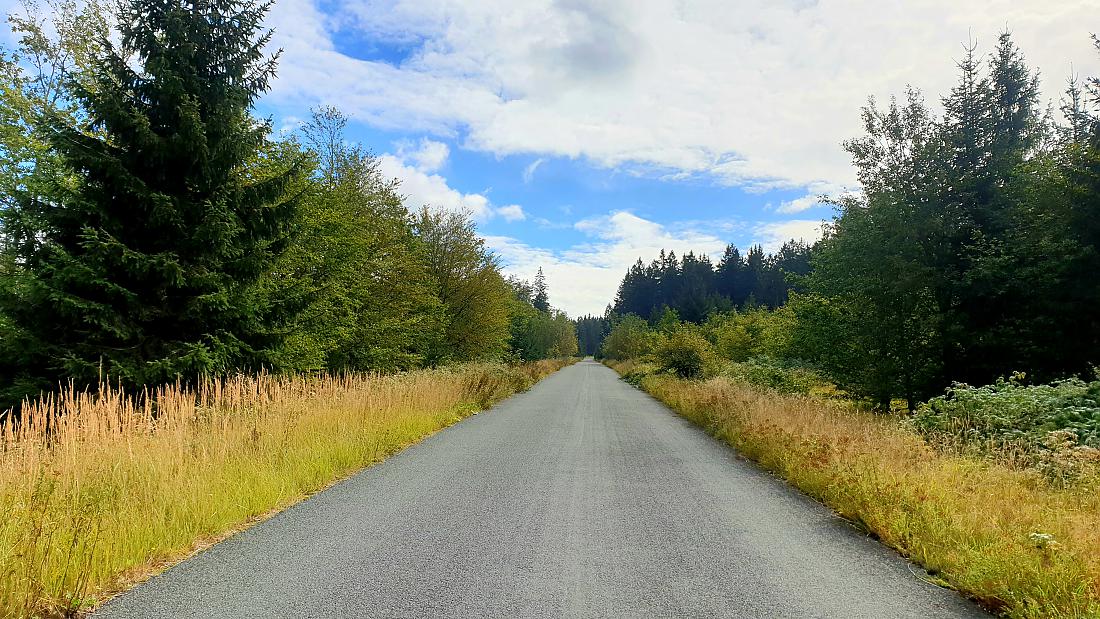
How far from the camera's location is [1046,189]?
11242mm

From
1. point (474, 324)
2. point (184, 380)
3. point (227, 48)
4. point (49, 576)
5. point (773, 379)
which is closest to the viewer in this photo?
point (49, 576)

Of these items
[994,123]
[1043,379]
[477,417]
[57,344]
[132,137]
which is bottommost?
[477,417]

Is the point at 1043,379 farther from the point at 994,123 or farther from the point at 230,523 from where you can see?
the point at 230,523

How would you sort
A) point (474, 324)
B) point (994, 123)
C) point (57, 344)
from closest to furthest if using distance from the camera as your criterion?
point (57, 344), point (994, 123), point (474, 324)

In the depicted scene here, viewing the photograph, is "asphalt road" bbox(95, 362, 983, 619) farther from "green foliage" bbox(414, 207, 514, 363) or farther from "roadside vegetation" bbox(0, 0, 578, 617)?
"green foliage" bbox(414, 207, 514, 363)

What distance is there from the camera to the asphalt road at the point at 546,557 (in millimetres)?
3498

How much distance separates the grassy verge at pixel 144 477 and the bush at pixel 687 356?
2159 centimetres

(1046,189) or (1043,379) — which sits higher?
(1046,189)

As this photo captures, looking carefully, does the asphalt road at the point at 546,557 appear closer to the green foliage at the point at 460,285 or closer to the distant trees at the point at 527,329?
the green foliage at the point at 460,285

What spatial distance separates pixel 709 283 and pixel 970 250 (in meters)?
98.2

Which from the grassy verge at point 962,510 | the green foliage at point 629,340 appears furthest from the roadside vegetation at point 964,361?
the green foliage at point 629,340

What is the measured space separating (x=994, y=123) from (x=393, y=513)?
676 inches

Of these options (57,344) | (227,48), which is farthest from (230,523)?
(227,48)

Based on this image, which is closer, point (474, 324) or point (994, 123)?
point (994, 123)
